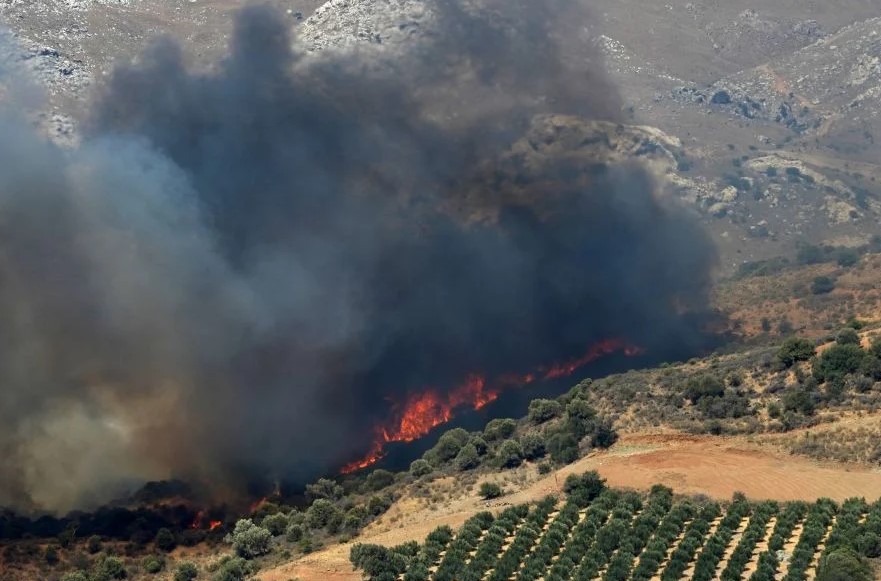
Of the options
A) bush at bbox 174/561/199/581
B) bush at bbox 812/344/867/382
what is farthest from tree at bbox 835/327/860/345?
bush at bbox 174/561/199/581

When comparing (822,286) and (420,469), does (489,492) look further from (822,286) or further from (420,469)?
(822,286)

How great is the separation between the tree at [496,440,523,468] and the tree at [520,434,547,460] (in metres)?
0.39

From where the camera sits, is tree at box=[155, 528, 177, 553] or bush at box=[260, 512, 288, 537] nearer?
bush at box=[260, 512, 288, 537]

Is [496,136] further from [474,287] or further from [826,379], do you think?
[826,379]

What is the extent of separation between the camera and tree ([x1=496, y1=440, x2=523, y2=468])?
8288cm

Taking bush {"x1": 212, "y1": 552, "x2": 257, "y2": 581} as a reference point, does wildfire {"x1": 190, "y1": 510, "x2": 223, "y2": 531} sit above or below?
above

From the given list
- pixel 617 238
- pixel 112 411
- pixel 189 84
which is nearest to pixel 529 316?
pixel 617 238

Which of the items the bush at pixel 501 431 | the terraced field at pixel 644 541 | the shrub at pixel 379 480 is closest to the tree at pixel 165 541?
the shrub at pixel 379 480

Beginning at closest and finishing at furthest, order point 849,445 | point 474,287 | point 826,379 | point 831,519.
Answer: point 831,519 < point 849,445 < point 826,379 < point 474,287

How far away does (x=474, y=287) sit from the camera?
401 ft

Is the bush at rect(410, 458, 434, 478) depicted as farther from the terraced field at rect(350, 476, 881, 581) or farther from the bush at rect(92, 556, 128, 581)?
the bush at rect(92, 556, 128, 581)

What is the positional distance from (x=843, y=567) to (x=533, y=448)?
3372 cm

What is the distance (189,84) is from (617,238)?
165ft

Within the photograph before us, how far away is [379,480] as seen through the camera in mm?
87688
